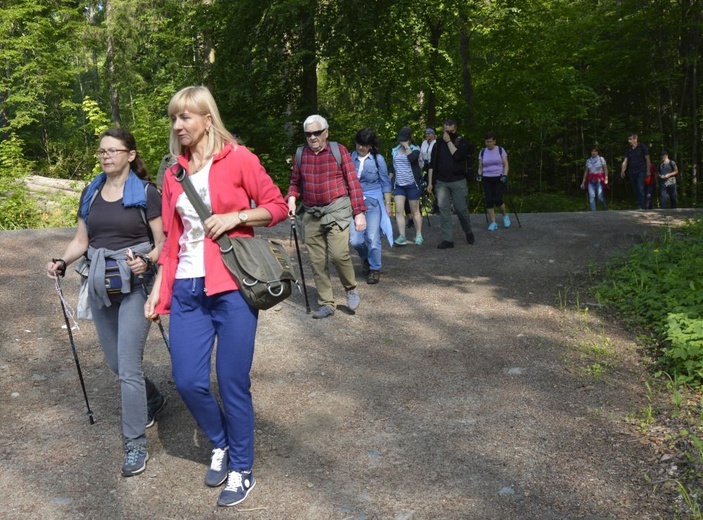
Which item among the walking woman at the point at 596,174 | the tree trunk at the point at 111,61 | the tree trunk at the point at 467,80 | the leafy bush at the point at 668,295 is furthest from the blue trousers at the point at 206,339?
the tree trunk at the point at 111,61

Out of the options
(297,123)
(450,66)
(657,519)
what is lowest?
(657,519)

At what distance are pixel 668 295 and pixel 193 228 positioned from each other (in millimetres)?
5431

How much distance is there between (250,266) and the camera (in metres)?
3.55

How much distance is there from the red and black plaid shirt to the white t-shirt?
3648mm

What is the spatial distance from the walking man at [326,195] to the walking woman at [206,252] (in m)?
3.48

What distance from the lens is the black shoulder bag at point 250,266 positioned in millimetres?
3538

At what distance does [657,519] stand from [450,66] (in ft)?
67.8

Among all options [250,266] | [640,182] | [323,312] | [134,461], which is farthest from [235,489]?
[640,182]

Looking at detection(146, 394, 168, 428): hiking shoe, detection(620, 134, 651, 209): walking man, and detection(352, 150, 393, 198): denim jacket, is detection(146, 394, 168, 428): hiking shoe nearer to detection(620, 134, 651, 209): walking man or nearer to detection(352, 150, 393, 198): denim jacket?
detection(352, 150, 393, 198): denim jacket

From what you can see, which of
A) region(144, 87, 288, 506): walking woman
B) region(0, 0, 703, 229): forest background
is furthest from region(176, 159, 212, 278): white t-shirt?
region(0, 0, 703, 229): forest background

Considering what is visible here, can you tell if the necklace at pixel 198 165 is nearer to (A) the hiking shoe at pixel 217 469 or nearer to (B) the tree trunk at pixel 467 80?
(A) the hiking shoe at pixel 217 469

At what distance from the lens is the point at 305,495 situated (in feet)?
13.0

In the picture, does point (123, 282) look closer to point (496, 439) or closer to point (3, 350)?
point (496, 439)

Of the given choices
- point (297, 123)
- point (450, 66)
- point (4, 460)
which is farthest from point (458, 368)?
point (450, 66)
